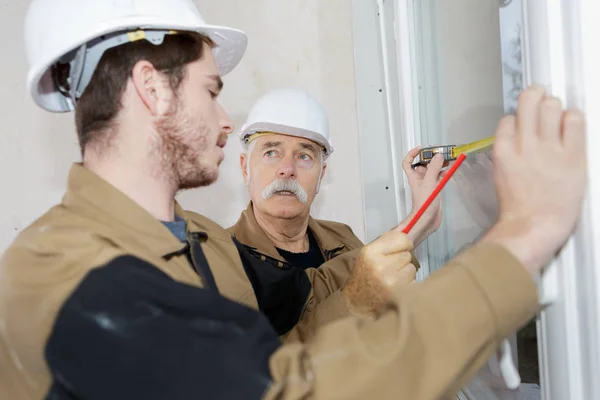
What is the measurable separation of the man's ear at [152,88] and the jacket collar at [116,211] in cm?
15

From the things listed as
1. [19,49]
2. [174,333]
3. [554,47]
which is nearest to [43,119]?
[19,49]

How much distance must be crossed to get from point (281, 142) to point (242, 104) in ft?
1.97

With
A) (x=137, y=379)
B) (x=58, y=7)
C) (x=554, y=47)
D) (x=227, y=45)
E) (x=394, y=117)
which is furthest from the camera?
(x=394, y=117)

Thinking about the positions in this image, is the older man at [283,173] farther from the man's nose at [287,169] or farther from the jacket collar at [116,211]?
the jacket collar at [116,211]

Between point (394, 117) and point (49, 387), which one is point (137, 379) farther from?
point (394, 117)

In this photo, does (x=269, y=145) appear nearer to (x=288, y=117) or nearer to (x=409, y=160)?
(x=288, y=117)

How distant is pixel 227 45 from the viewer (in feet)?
3.72

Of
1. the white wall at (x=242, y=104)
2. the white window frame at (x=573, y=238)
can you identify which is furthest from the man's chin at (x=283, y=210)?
the white window frame at (x=573, y=238)

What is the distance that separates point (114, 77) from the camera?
925 millimetres

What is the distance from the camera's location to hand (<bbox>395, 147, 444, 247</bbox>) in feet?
4.04

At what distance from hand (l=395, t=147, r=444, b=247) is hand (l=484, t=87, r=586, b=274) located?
52cm

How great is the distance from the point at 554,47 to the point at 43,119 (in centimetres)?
206

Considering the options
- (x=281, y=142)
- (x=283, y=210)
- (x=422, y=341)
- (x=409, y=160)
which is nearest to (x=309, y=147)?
(x=281, y=142)

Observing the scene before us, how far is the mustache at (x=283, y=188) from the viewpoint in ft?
5.69
